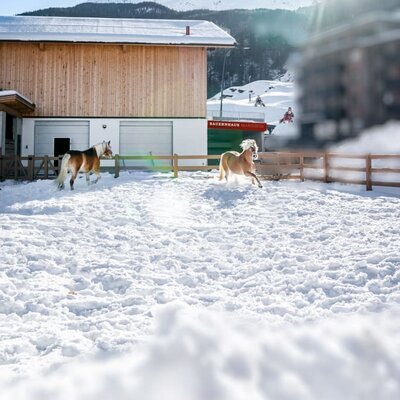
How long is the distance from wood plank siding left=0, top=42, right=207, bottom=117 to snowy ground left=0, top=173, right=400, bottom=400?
8722mm

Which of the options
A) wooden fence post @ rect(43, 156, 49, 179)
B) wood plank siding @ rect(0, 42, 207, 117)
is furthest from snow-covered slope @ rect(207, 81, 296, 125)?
wood plank siding @ rect(0, 42, 207, 117)

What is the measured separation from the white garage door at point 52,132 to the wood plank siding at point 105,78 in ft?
1.49

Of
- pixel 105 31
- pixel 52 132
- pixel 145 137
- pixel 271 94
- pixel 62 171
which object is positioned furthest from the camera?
pixel 145 137

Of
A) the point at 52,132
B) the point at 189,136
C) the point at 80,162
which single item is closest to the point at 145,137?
the point at 189,136

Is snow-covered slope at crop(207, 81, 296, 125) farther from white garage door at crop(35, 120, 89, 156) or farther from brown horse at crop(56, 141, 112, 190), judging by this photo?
white garage door at crop(35, 120, 89, 156)

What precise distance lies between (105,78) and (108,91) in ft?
2.10

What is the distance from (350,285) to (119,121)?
17789 mm

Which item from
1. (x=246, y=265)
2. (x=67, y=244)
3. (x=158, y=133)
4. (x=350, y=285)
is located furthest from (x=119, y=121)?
(x=350, y=285)

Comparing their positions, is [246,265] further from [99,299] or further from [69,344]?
[69,344]

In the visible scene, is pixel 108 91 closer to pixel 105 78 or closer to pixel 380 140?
pixel 105 78

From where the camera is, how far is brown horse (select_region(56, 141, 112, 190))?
14.9 m

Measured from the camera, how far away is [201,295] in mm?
5816

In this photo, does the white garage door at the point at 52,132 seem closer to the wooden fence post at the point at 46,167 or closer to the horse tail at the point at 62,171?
the wooden fence post at the point at 46,167

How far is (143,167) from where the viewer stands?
21078mm
